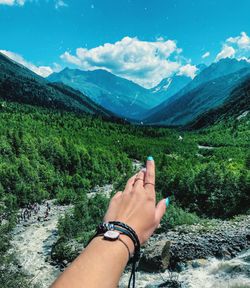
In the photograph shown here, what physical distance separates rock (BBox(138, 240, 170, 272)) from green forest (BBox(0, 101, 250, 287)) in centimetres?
531

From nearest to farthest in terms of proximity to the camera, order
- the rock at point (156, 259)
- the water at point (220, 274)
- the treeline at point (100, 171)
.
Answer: the water at point (220, 274), the rock at point (156, 259), the treeline at point (100, 171)

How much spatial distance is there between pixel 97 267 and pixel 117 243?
0.28 metres

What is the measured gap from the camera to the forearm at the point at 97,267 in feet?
6.95

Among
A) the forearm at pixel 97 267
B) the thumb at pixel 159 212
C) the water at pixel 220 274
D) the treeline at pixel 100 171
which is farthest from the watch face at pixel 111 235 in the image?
the treeline at pixel 100 171

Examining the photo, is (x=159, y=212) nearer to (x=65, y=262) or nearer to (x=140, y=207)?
(x=140, y=207)

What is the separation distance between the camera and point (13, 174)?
58.9 metres

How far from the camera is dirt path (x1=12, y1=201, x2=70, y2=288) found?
2700 centimetres

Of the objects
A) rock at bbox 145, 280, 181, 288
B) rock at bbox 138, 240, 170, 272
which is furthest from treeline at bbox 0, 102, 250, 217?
rock at bbox 145, 280, 181, 288

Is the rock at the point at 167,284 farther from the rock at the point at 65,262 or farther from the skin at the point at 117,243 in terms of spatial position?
the skin at the point at 117,243

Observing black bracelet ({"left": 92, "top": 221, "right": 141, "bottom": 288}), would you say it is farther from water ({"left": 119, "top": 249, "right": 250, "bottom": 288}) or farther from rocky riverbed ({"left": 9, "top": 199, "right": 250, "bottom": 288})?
rocky riverbed ({"left": 9, "top": 199, "right": 250, "bottom": 288})

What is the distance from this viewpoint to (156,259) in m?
23.0

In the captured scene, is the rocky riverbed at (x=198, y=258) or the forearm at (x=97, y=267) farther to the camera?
the rocky riverbed at (x=198, y=258)

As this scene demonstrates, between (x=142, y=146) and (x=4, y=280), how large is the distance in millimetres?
79816

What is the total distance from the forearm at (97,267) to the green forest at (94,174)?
21.4 m
